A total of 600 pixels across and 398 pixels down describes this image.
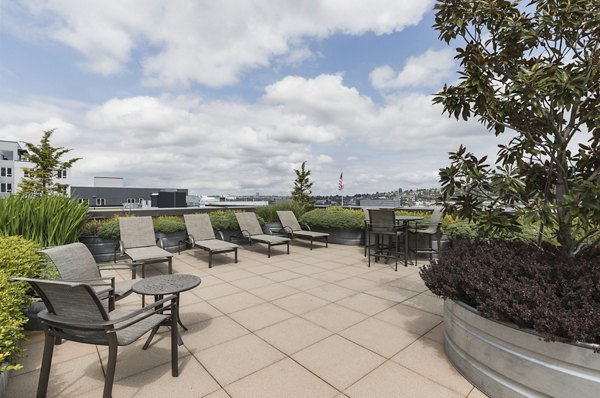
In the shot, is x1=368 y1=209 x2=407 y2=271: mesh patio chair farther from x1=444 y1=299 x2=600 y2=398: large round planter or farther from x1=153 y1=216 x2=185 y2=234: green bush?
x1=153 y1=216 x2=185 y2=234: green bush

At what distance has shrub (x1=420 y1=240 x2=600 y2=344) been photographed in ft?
6.00

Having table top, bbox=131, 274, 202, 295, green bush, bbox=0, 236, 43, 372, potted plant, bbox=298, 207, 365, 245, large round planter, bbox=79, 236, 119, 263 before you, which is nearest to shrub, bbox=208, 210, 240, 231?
large round planter, bbox=79, 236, 119, 263

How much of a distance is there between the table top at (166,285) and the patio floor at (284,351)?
67cm

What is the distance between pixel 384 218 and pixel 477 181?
4013 millimetres

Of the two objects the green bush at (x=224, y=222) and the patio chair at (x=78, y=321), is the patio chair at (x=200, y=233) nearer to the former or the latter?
the green bush at (x=224, y=222)

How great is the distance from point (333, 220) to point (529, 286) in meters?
7.64

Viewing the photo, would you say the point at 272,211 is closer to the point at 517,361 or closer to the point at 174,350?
the point at 174,350

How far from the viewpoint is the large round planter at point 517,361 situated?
1797 millimetres

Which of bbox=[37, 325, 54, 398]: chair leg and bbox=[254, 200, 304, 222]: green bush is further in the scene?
bbox=[254, 200, 304, 222]: green bush

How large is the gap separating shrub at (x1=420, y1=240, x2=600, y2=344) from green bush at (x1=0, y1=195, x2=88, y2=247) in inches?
255

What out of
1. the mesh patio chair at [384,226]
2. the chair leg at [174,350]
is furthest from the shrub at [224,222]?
the chair leg at [174,350]

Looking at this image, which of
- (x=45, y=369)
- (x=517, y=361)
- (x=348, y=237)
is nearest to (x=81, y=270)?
(x=45, y=369)

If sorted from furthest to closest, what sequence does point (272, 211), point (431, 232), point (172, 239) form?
point (272, 211)
point (172, 239)
point (431, 232)

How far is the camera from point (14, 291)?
8.08 feet
